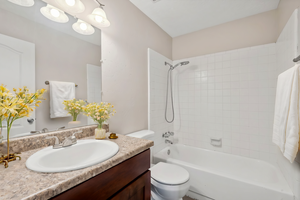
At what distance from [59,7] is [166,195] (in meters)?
1.83

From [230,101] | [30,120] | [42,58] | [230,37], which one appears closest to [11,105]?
[30,120]

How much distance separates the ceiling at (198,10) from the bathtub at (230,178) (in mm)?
2019

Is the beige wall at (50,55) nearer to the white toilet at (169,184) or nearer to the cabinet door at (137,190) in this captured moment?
the cabinet door at (137,190)

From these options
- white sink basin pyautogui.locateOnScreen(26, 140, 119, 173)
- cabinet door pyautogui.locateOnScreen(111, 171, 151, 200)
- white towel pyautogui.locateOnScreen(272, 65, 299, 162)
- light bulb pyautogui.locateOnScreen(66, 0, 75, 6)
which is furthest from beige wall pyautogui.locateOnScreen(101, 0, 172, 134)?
white towel pyautogui.locateOnScreen(272, 65, 299, 162)

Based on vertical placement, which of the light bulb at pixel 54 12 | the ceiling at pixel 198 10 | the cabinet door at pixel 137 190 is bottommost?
the cabinet door at pixel 137 190

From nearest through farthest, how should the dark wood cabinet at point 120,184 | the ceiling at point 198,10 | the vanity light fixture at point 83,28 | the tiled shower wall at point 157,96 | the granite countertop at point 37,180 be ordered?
the granite countertop at point 37,180 < the dark wood cabinet at point 120,184 < the vanity light fixture at point 83,28 < the ceiling at point 198,10 < the tiled shower wall at point 157,96

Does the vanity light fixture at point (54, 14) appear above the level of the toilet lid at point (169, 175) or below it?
above

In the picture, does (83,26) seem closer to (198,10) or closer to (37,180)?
(37,180)

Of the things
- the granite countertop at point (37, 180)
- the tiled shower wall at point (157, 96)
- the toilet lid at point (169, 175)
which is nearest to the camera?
the granite countertop at point (37, 180)

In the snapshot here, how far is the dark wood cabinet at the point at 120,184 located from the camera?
0.59 m

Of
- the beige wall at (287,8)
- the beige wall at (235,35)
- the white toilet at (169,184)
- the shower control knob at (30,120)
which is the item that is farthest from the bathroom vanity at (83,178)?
the beige wall at (235,35)

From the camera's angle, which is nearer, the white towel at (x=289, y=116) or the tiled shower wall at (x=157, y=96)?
the white towel at (x=289, y=116)

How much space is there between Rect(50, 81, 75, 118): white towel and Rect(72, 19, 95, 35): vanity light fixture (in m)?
0.49

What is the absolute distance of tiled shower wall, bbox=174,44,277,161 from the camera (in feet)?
6.36
